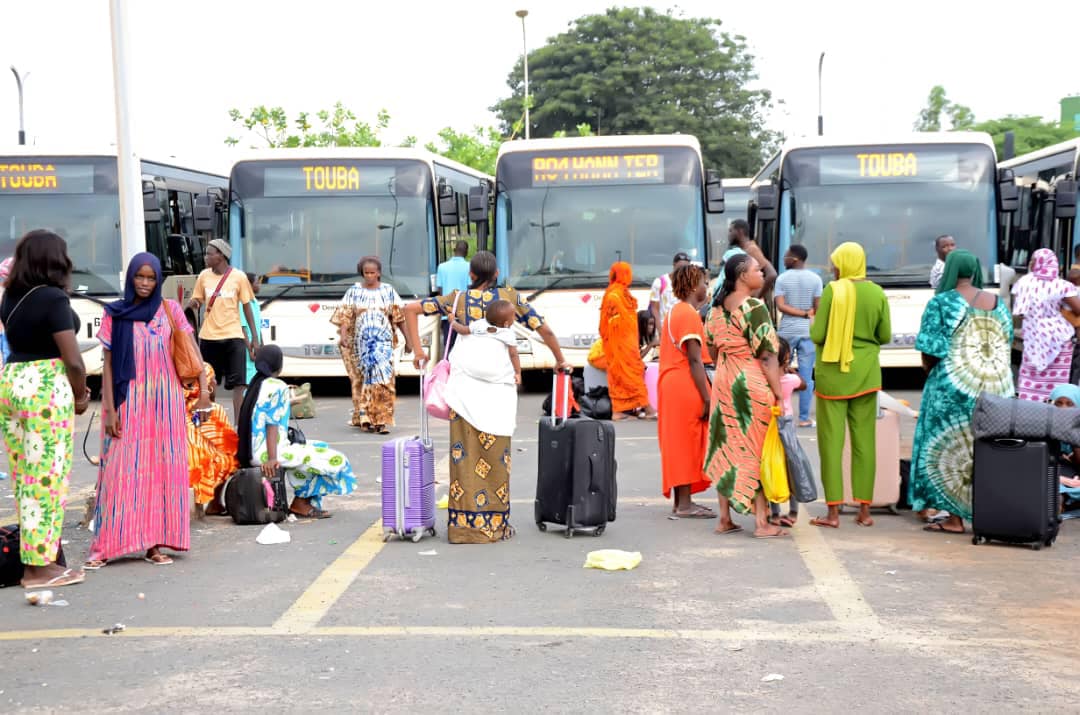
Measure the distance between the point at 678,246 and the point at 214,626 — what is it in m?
11.7

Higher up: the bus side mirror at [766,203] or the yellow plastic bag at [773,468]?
the bus side mirror at [766,203]

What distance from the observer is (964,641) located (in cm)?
566

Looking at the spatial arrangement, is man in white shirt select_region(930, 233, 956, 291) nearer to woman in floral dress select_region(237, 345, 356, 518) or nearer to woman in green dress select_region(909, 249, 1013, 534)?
woman in green dress select_region(909, 249, 1013, 534)

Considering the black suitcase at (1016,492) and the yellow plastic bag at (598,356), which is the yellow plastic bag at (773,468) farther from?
the yellow plastic bag at (598,356)

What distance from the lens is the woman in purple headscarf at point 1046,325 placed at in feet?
34.8

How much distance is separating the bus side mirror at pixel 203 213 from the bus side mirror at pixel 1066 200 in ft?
32.7

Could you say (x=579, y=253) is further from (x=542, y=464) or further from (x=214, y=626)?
(x=214, y=626)

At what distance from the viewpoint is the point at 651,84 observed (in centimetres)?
5775

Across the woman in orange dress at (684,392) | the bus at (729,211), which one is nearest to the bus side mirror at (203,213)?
the woman in orange dress at (684,392)

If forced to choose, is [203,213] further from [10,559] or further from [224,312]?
[10,559]

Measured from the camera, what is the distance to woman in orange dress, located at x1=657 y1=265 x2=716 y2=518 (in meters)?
8.44

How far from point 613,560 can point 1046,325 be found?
507 cm

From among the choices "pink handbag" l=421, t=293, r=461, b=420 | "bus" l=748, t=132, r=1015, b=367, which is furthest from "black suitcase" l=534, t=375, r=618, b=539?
"bus" l=748, t=132, r=1015, b=367

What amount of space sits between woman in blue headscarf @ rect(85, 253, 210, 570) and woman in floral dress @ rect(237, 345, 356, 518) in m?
0.98
